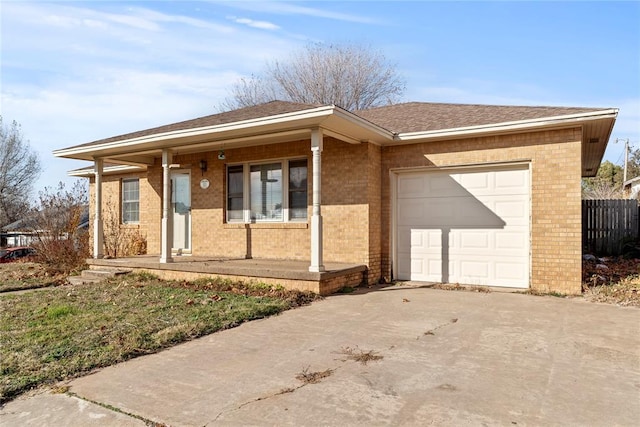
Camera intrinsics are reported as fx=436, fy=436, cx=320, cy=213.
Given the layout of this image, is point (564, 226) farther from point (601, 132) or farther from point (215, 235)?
point (215, 235)

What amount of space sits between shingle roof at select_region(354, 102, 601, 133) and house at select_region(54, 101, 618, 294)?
0.04m

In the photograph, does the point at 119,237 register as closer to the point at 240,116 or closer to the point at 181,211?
the point at 181,211

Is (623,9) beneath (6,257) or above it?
above

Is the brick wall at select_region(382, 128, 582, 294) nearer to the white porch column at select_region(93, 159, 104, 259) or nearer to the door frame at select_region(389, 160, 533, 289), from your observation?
the door frame at select_region(389, 160, 533, 289)

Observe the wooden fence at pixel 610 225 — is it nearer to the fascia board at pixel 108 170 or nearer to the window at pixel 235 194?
the window at pixel 235 194

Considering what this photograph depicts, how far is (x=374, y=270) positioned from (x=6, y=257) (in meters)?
16.9

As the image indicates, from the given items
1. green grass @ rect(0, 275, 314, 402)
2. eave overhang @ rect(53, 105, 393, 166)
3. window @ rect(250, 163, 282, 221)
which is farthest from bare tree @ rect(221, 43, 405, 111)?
green grass @ rect(0, 275, 314, 402)

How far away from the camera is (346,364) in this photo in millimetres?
4148

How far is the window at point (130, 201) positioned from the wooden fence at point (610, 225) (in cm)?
1391

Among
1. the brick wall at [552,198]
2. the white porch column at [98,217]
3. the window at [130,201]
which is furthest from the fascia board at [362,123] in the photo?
the window at [130,201]

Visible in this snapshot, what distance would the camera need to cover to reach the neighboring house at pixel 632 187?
20086mm

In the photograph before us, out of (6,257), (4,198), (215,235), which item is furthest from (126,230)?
(4,198)

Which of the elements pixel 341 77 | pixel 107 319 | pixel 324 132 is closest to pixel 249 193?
pixel 324 132

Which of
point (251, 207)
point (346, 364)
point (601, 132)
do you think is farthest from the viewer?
point (251, 207)
